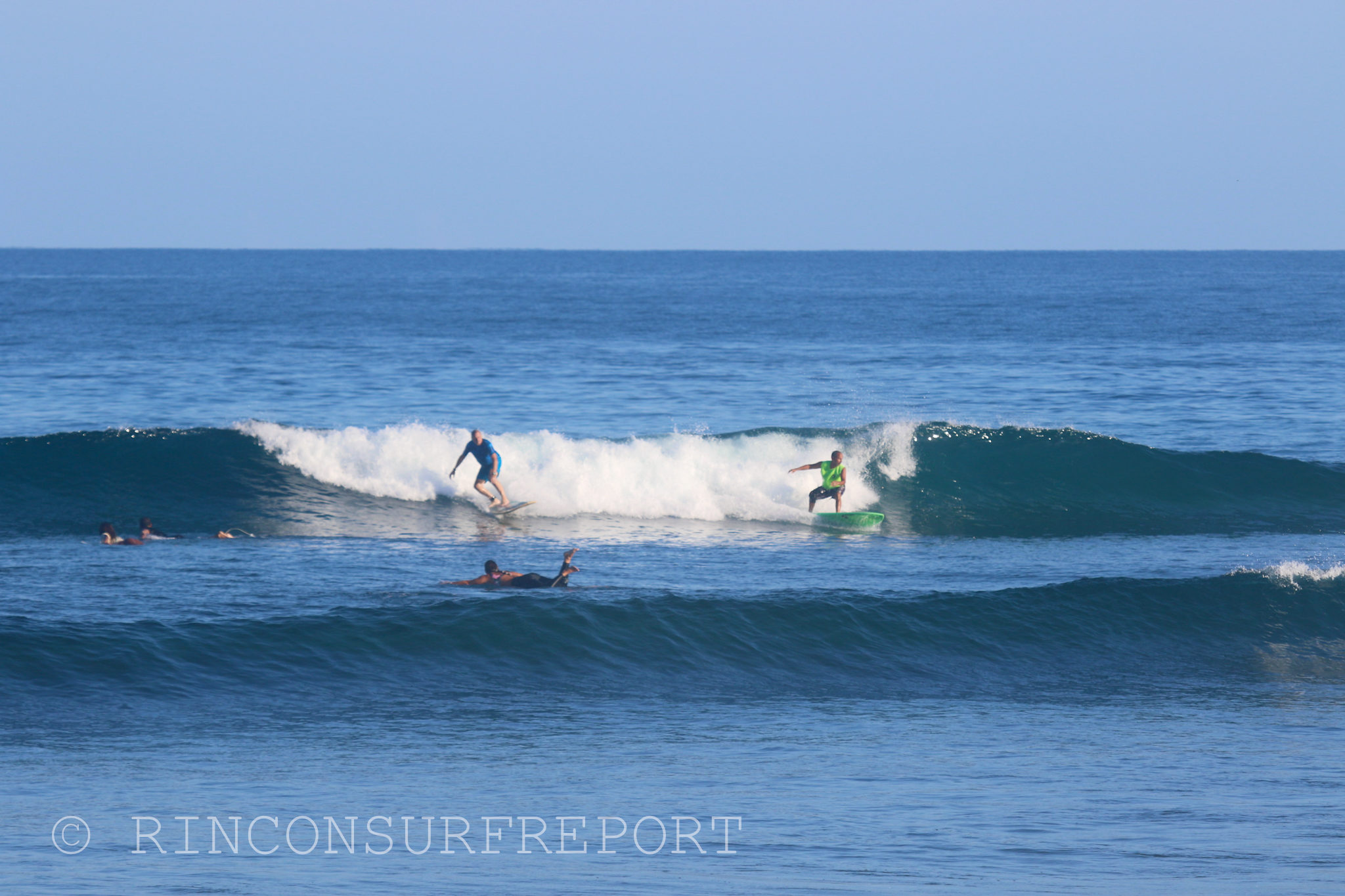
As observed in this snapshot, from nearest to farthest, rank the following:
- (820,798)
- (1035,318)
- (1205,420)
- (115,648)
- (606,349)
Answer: (820,798) → (115,648) → (1205,420) → (606,349) → (1035,318)

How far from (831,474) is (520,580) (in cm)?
803

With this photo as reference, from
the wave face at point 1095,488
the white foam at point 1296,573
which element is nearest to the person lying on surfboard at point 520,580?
the wave face at point 1095,488

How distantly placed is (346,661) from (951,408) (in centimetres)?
2175

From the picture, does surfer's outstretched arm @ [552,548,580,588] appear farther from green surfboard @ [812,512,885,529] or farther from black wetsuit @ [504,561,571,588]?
green surfboard @ [812,512,885,529]

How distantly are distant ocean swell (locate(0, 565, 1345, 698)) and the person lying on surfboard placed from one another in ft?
1.78

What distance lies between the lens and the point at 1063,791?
30.2 ft

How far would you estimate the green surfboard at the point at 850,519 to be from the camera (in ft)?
69.7

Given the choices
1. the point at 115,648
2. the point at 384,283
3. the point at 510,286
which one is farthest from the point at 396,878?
the point at 384,283

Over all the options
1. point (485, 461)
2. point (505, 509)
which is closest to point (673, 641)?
point (505, 509)

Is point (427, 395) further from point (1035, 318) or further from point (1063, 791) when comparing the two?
point (1035, 318)

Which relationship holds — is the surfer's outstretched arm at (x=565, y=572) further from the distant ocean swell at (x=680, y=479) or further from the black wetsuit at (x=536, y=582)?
the distant ocean swell at (x=680, y=479)

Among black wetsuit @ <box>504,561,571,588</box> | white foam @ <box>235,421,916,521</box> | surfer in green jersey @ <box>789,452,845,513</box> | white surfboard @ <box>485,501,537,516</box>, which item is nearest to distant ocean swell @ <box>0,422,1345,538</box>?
white foam @ <box>235,421,916,521</box>

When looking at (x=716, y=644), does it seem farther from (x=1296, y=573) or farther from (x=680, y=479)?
(x=680, y=479)

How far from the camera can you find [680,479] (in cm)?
2317
